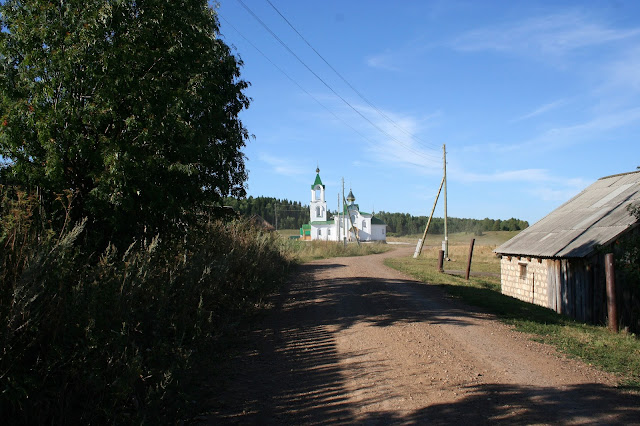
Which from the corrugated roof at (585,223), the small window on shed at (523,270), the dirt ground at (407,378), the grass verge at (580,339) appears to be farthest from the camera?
the small window on shed at (523,270)

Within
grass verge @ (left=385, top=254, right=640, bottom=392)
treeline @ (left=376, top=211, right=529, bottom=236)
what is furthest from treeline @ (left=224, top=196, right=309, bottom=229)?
grass verge @ (left=385, top=254, right=640, bottom=392)

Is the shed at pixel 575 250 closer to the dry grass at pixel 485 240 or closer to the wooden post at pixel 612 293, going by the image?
the wooden post at pixel 612 293

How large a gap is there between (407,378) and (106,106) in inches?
231

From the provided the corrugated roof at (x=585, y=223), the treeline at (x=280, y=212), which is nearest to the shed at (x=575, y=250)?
the corrugated roof at (x=585, y=223)

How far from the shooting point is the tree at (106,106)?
22.4ft

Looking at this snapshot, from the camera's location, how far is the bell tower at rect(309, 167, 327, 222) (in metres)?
75.7

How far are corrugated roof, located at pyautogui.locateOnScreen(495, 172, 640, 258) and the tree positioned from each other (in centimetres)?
1014

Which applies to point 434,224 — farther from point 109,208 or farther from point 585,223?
point 109,208

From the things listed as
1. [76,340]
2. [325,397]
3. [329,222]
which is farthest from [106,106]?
[329,222]

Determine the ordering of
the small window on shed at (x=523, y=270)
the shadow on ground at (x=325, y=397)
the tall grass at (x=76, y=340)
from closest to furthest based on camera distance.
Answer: the tall grass at (x=76, y=340)
the shadow on ground at (x=325, y=397)
the small window on shed at (x=523, y=270)

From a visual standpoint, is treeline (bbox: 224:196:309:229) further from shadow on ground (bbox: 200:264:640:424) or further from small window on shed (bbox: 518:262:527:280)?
shadow on ground (bbox: 200:264:640:424)

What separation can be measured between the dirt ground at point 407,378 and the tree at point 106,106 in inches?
123

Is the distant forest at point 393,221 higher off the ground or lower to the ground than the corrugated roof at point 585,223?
higher

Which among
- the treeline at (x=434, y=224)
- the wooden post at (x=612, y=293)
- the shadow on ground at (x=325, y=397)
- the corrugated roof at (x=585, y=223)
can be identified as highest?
the treeline at (x=434, y=224)
